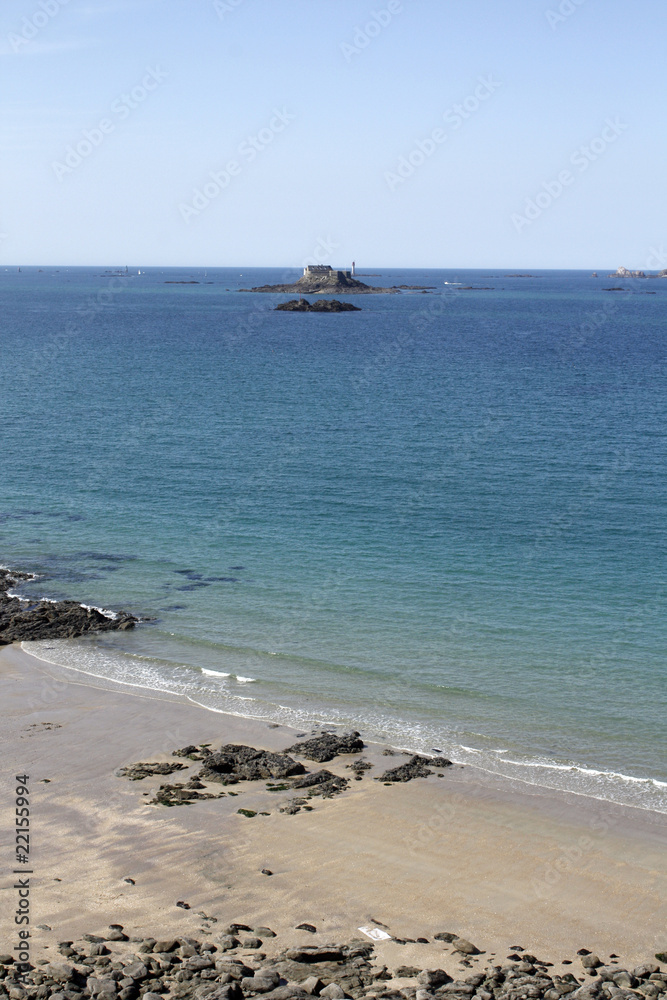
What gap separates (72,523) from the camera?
141ft

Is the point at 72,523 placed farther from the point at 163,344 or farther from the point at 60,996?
the point at 163,344

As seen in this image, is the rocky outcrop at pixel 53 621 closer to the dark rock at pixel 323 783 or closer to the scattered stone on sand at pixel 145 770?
the scattered stone on sand at pixel 145 770

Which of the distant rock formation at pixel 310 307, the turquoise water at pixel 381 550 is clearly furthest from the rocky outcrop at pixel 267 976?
the distant rock formation at pixel 310 307

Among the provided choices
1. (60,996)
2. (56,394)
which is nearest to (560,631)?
(60,996)

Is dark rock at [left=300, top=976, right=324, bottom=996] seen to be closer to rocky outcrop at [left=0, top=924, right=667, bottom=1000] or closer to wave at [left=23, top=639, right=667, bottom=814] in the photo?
rocky outcrop at [left=0, top=924, right=667, bottom=1000]

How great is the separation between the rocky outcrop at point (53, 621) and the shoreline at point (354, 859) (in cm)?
753

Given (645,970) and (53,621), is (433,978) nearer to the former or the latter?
(645,970)

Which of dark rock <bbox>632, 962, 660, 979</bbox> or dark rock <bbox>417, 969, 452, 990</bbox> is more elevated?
dark rock <bbox>632, 962, 660, 979</bbox>

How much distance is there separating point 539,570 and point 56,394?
54.2m

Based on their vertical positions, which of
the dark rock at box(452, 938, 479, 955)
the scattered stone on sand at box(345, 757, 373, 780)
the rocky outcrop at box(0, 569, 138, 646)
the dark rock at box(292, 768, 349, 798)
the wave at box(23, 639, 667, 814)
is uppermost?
the rocky outcrop at box(0, 569, 138, 646)

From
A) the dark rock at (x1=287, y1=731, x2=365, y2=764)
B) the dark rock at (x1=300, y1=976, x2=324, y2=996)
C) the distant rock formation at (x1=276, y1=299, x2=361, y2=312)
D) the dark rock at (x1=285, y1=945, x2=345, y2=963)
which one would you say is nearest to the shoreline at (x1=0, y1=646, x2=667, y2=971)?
the dark rock at (x1=287, y1=731, x2=365, y2=764)

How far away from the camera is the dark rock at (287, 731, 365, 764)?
76.0ft

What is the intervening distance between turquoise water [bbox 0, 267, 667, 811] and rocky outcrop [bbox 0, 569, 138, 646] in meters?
0.69

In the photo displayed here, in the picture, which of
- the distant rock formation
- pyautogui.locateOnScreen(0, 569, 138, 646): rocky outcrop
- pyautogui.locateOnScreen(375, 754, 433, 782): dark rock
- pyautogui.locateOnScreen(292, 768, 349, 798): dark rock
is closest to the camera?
pyautogui.locateOnScreen(292, 768, 349, 798): dark rock
